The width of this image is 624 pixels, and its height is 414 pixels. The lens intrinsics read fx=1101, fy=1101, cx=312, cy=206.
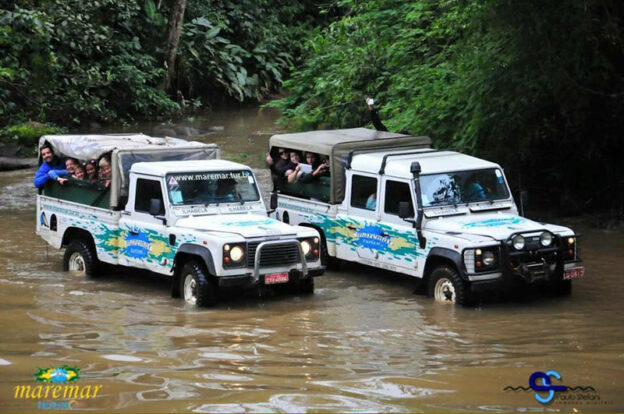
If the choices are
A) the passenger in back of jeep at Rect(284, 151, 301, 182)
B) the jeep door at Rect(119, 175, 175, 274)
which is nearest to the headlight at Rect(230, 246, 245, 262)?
the jeep door at Rect(119, 175, 175, 274)

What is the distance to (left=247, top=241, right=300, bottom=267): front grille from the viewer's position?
12992 millimetres

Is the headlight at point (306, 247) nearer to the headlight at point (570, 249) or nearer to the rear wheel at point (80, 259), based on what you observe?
the headlight at point (570, 249)

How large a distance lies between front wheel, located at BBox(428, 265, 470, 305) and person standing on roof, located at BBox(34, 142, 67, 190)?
5.64 meters

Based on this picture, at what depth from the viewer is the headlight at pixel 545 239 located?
1293 cm

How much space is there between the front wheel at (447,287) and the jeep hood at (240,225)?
1799 millimetres

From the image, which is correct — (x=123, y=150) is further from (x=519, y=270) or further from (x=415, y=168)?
(x=519, y=270)

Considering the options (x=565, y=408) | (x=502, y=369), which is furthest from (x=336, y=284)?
(x=565, y=408)

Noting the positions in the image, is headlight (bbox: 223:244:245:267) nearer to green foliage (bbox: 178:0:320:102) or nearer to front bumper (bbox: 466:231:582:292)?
front bumper (bbox: 466:231:582:292)

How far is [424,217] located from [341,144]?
2343 millimetres

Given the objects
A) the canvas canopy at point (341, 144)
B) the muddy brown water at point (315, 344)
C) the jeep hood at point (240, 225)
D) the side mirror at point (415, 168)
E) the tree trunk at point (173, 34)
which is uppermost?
the tree trunk at point (173, 34)

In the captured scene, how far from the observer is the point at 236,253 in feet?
42.3

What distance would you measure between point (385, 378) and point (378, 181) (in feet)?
17.4

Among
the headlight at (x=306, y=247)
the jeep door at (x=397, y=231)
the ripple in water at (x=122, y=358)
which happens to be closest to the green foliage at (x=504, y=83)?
the jeep door at (x=397, y=231)

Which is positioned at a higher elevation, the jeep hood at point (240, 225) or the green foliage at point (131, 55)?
the green foliage at point (131, 55)
